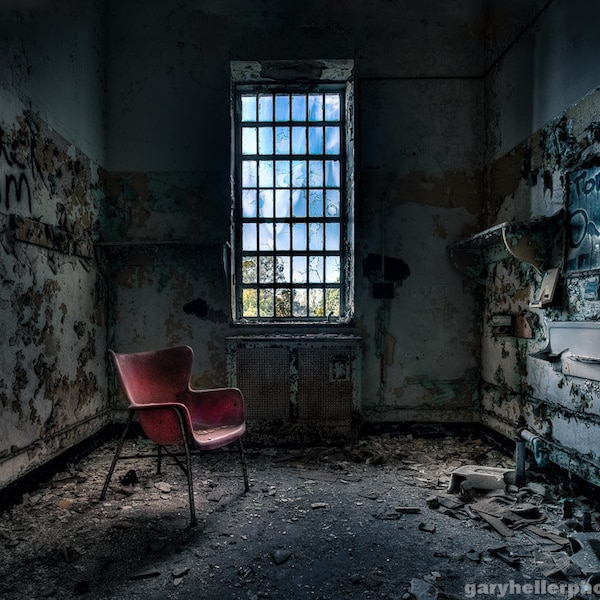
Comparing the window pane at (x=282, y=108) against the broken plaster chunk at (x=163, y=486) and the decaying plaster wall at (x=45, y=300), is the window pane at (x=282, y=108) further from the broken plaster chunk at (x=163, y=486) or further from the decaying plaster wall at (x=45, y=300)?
the broken plaster chunk at (x=163, y=486)

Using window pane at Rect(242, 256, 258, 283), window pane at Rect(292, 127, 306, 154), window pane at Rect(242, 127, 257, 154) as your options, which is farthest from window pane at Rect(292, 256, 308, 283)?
window pane at Rect(242, 127, 257, 154)

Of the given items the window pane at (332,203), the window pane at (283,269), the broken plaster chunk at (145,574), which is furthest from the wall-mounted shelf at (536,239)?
the broken plaster chunk at (145,574)

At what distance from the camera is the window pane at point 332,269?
451 cm

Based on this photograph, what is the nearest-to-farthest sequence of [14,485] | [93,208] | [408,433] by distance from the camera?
[14,485]
[93,208]
[408,433]

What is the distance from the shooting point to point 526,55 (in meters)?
3.54

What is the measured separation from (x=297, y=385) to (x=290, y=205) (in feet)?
6.16

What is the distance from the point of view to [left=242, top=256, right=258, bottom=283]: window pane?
4504 millimetres

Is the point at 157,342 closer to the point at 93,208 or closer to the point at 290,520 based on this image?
the point at 93,208

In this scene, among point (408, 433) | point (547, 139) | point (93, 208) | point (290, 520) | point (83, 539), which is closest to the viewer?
point (83, 539)

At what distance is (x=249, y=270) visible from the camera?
450 centimetres

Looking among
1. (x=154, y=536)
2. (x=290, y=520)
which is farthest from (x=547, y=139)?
(x=154, y=536)

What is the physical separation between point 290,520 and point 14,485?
181 cm

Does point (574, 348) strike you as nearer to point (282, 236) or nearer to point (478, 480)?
point (478, 480)

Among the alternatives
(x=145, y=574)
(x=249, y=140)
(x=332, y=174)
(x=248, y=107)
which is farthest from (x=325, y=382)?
(x=248, y=107)
